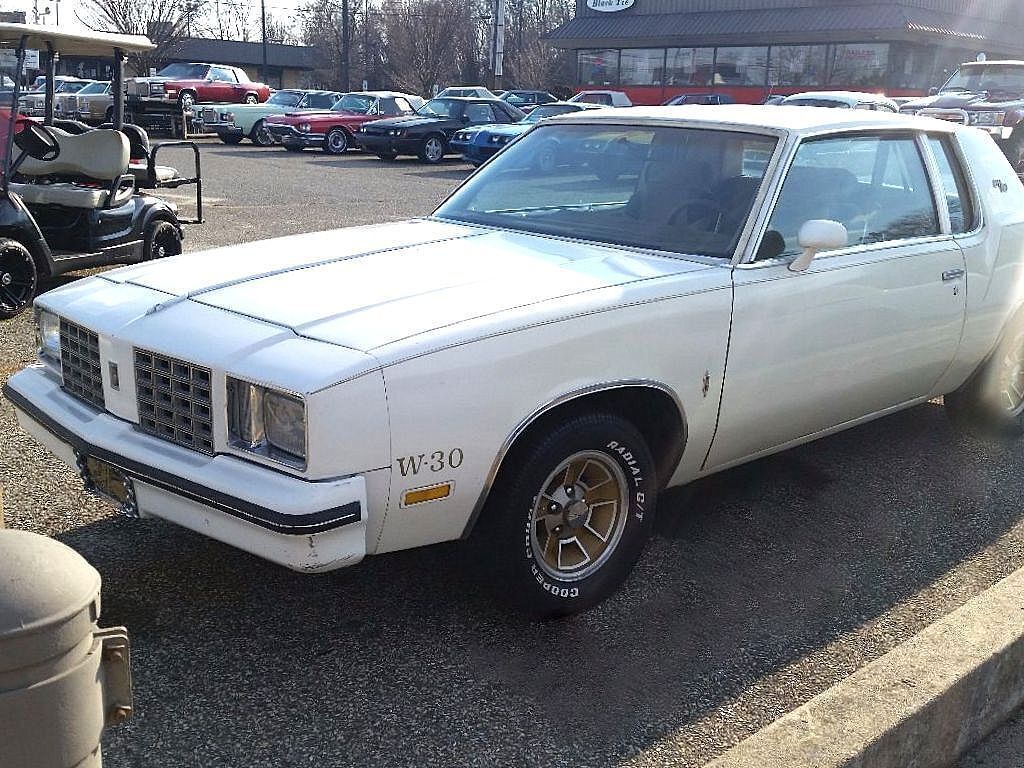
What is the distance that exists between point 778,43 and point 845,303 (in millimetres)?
35677

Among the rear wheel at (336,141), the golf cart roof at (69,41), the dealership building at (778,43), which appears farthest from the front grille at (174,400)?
the dealership building at (778,43)

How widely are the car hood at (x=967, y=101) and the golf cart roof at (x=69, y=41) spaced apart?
15.4 metres

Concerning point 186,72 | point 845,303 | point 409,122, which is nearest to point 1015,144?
point 409,122

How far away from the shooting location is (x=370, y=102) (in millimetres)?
26047

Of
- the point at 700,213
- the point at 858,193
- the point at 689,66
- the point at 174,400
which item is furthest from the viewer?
the point at 689,66

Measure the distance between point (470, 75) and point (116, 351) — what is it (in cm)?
5762

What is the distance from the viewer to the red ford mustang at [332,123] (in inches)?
990

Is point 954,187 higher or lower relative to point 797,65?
lower

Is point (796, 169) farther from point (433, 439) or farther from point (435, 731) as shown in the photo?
point (435, 731)

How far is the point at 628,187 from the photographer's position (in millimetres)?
4523

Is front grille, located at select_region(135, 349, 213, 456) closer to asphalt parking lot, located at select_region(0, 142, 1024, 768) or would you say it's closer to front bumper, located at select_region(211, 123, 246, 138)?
asphalt parking lot, located at select_region(0, 142, 1024, 768)

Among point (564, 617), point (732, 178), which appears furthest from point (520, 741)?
point (732, 178)

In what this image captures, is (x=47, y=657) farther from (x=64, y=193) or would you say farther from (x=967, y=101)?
(x=967, y=101)

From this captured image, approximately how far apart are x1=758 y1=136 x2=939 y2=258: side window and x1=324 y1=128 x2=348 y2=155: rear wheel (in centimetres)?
2141
